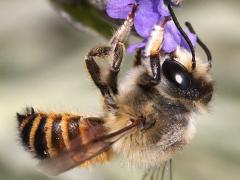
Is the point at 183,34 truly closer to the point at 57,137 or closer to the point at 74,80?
the point at 57,137

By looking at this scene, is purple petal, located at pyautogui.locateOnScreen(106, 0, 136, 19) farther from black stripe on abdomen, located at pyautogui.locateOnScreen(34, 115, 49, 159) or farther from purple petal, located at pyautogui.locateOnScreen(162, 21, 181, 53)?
black stripe on abdomen, located at pyautogui.locateOnScreen(34, 115, 49, 159)

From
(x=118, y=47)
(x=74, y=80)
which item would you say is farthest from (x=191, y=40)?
(x=74, y=80)

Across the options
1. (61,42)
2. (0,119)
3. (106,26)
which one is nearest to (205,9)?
(61,42)

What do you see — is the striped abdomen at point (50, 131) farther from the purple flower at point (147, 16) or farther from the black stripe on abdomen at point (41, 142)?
the purple flower at point (147, 16)

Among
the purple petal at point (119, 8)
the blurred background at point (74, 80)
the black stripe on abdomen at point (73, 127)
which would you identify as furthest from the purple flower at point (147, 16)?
the blurred background at point (74, 80)

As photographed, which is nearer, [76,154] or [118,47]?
[76,154]
